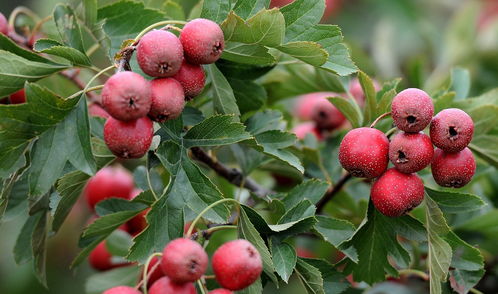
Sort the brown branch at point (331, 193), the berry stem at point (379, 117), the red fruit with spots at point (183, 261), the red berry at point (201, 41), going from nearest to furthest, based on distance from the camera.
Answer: the red fruit with spots at point (183, 261), the red berry at point (201, 41), the berry stem at point (379, 117), the brown branch at point (331, 193)

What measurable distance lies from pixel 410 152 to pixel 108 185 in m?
1.21

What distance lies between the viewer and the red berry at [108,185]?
240 centimetres

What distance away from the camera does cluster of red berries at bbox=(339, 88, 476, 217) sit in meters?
1.52

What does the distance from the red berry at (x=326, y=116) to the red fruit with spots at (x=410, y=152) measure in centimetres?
88

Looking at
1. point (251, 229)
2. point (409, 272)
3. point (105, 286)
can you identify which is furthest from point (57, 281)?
point (251, 229)

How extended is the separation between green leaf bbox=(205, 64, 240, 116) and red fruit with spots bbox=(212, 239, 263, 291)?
0.43 m

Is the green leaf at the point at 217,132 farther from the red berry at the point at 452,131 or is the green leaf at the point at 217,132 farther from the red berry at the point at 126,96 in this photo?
the red berry at the point at 452,131

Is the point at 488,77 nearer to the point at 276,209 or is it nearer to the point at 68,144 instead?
the point at 276,209

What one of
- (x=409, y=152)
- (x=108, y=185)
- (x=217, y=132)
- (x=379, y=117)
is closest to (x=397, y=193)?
(x=409, y=152)

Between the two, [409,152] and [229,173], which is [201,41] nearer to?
[409,152]

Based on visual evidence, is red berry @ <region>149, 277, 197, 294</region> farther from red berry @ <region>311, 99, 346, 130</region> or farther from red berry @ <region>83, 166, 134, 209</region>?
red berry @ <region>311, 99, 346, 130</region>

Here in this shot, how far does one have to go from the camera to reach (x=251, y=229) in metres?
1.50

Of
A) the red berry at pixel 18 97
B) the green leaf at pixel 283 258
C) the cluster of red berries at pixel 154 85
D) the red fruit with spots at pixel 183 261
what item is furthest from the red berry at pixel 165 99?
the red berry at pixel 18 97

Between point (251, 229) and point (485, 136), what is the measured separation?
74 centimetres
